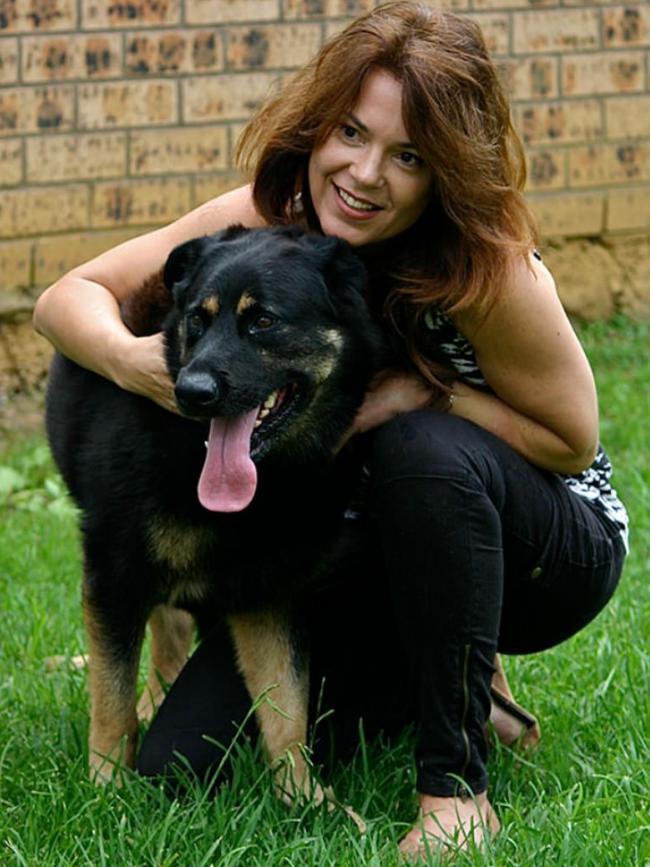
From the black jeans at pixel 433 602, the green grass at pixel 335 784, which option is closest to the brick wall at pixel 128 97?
the green grass at pixel 335 784

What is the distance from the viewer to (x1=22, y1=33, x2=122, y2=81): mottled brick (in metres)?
Result: 6.75

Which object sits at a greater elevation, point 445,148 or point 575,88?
point 445,148

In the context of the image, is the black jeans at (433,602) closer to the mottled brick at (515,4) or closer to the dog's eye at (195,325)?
the dog's eye at (195,325)

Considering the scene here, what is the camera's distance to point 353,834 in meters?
3.07

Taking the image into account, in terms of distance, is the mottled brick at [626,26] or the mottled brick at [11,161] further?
the mottled brick at [626,26]

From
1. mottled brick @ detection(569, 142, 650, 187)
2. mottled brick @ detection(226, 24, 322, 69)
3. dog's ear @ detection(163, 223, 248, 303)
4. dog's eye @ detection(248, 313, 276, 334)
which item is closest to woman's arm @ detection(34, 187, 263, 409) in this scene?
dog's ear @ detection(163, 223, 248, 303)

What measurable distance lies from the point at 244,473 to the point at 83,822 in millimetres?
773

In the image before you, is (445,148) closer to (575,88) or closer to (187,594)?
(187,594)

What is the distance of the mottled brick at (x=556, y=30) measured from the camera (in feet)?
25.0

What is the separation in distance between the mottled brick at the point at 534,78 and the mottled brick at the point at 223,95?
1305 mm

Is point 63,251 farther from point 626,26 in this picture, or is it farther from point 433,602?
point 433,602

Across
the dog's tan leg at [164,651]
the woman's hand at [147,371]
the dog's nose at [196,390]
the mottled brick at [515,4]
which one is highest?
the mottled brick at [515,4]

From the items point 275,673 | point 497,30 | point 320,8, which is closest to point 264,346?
point 275,673

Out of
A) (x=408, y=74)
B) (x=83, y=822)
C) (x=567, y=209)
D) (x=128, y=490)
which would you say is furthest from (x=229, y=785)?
(x=567, y=209)
